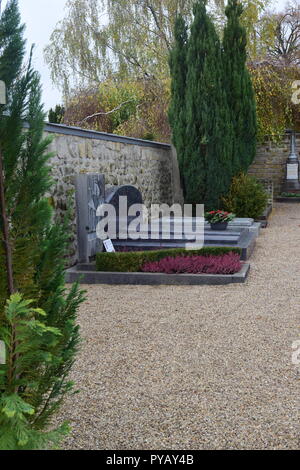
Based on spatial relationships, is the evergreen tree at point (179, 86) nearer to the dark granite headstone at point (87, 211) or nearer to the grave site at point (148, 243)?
the grave site at point (148, 243)

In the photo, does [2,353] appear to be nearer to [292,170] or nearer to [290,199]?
[290,199]

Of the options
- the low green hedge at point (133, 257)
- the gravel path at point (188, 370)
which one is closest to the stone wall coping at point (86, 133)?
the low green hedge at point (133, 257)

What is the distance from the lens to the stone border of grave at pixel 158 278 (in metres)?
6.60

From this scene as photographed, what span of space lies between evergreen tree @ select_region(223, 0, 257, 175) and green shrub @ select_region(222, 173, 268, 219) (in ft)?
1.55

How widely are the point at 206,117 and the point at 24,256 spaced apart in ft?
32.8

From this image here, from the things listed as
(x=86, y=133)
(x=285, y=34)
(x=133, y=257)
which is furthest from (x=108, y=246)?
(x=285, y=34)

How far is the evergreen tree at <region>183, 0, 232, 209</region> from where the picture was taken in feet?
38.1

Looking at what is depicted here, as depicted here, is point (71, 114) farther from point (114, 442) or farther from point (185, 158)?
point (114, 442)

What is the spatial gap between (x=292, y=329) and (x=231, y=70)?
8.87 meters

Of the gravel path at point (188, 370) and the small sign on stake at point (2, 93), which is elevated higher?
the small sign on stake at point (2, 93)

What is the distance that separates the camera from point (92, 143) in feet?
27.9

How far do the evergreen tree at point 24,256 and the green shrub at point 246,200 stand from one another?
985 centimetres

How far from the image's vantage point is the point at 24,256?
2180 millimetres

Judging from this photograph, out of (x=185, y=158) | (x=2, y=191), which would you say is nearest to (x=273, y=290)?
(x=2, y=191)
